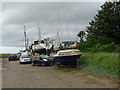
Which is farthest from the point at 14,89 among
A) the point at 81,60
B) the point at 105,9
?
the point at 105,9

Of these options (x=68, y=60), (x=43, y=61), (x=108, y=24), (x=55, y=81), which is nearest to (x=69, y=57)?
(x=68, y=60)

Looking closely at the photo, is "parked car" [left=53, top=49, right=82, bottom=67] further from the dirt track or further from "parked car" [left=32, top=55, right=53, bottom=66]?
the dirt track

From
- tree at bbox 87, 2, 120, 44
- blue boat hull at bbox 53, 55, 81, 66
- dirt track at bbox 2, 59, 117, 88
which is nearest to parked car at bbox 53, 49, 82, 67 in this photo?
blue boat hull at bbox 53, 55, 81, 66

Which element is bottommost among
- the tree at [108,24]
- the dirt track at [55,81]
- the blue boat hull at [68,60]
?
the dirt track at [55,81]

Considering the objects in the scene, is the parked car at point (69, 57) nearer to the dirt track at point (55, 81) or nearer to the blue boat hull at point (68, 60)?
the blue boat hull at point (68, 60)

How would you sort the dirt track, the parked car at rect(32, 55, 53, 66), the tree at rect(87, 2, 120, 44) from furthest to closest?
the tree at rect(87, 2, 120, 44), the parked car at rect(32, 55, 53, 66), the dirt track

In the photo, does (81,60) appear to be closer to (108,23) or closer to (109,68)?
(109,68)

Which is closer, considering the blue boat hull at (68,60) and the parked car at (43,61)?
the blue boat hull at (68,60)

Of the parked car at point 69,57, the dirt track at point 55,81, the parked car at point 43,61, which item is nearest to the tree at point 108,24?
the parked car at point 43,61

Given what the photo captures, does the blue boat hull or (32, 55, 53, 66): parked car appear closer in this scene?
the blue boat hull

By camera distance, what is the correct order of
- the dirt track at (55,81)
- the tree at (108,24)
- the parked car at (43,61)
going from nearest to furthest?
the dirt track at (55,81) < the parked car at (43,61) < the tree at (108,24)

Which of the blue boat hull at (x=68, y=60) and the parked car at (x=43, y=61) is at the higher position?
the blue boat hull at (x=68, y=60)

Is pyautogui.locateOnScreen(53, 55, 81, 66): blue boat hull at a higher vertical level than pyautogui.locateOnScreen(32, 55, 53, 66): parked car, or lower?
higher

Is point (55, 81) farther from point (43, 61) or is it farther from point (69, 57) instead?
point (43, 61)
